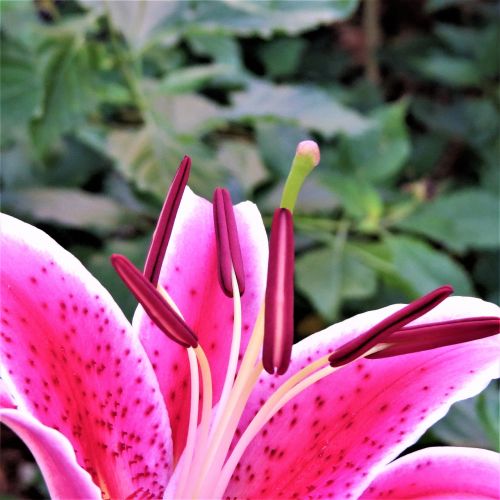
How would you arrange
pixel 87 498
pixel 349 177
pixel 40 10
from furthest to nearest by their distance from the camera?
pixel 40 10
pixel 349 177
pixel 87 498

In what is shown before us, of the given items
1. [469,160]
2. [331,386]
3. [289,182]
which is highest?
[289,182]

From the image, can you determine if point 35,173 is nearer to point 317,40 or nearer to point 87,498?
point 87,498

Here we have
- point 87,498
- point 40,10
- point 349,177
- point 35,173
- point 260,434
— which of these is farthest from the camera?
point 40,10

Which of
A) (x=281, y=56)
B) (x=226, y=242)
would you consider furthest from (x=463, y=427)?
(x=281, y=56)

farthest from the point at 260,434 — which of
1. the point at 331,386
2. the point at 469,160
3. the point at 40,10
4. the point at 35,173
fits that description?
the point at 469,160

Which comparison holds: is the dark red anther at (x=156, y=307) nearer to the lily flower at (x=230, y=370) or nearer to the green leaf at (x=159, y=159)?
the lily flower at (x=230, y=370)

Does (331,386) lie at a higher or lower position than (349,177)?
higher

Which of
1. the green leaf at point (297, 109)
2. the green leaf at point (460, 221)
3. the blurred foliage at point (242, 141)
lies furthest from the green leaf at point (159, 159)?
the green leaf at point (460, 221)
